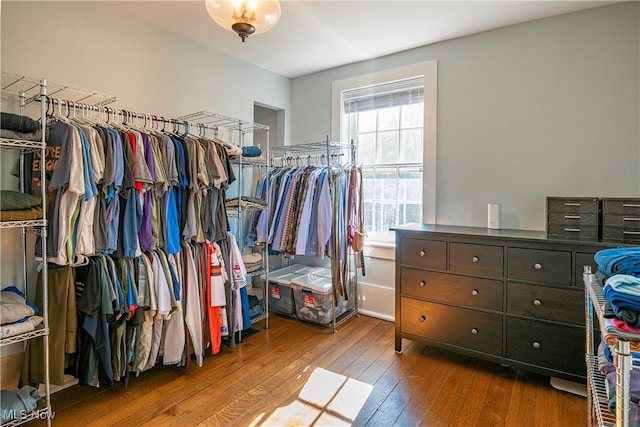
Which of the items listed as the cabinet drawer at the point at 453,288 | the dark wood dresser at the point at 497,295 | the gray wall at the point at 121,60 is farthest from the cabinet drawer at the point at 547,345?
the gray wall at the point at 121,60

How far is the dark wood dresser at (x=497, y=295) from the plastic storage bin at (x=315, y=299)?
0.68m

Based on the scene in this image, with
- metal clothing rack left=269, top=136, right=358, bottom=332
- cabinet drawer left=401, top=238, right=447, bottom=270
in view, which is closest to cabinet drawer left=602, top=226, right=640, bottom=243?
cabinet drawer left=401, top=238, right=447, bottom=270

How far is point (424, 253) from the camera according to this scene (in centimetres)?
256

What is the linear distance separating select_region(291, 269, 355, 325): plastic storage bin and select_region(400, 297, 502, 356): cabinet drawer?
2.32 ft

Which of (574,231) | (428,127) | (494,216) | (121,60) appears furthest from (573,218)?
(121,60)

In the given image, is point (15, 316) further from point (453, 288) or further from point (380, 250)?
point (380, 250)

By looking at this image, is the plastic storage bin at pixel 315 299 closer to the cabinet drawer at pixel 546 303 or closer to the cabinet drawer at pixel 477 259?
the cabinet drawer at pixel 477 259

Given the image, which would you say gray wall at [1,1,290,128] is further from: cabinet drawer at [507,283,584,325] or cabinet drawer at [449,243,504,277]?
cabinet drawer at [507,283,584,325]

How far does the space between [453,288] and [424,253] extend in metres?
0.31

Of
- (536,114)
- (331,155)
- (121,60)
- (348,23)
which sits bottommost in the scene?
(331,155)

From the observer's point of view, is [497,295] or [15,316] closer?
[15,316]

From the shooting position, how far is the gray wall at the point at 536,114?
2.35 meters

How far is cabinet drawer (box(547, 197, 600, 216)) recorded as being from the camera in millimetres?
2168

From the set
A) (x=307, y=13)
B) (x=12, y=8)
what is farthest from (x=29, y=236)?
(x=307, y=13)
